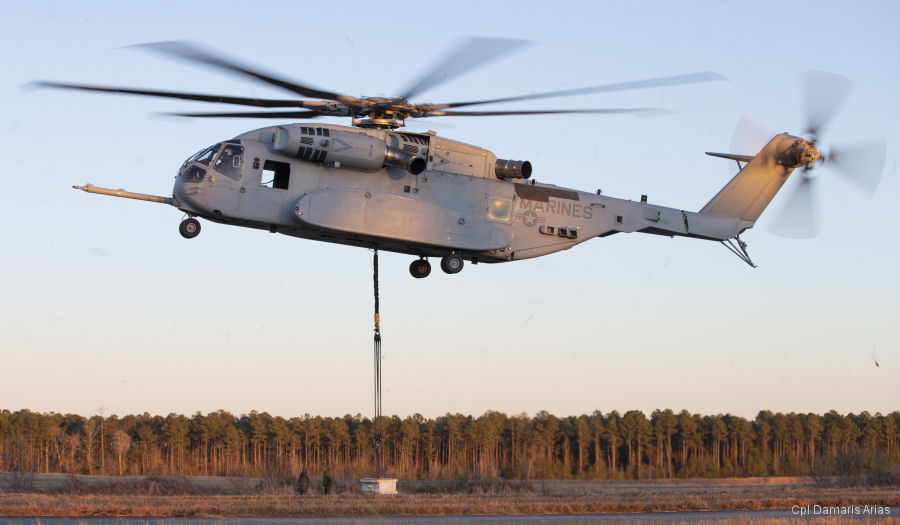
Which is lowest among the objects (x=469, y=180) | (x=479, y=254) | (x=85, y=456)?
(x=85, y=456)

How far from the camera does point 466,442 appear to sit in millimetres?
84688

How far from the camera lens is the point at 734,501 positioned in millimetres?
28734

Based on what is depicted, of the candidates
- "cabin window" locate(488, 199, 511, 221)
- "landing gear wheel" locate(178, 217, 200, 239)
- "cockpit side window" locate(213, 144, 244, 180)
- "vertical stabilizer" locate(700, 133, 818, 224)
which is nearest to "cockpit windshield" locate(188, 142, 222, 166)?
"cockpit side window" locate(213, 144, 244, 180)

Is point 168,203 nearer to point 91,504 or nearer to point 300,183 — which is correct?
point 300,183

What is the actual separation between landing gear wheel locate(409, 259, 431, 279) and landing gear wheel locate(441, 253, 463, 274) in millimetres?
1196

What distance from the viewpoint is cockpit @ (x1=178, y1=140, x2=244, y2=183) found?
2367cm

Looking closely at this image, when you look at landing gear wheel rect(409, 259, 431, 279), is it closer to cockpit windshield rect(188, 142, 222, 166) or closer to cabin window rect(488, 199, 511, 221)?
cabin window rect(488, 199, 511, 221)

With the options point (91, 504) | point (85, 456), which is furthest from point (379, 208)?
point (85, 456)

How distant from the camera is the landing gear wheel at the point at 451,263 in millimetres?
25578

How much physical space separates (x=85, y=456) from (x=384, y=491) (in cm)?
4905

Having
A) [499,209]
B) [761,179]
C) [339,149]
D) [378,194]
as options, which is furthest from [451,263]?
[761,179]

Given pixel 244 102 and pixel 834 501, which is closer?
pixel 244 102

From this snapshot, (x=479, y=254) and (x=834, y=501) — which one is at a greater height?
(x=479, y=254)

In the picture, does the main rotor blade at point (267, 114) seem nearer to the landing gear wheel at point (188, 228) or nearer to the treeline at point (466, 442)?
the landing gear wheel at point (188, 228)
